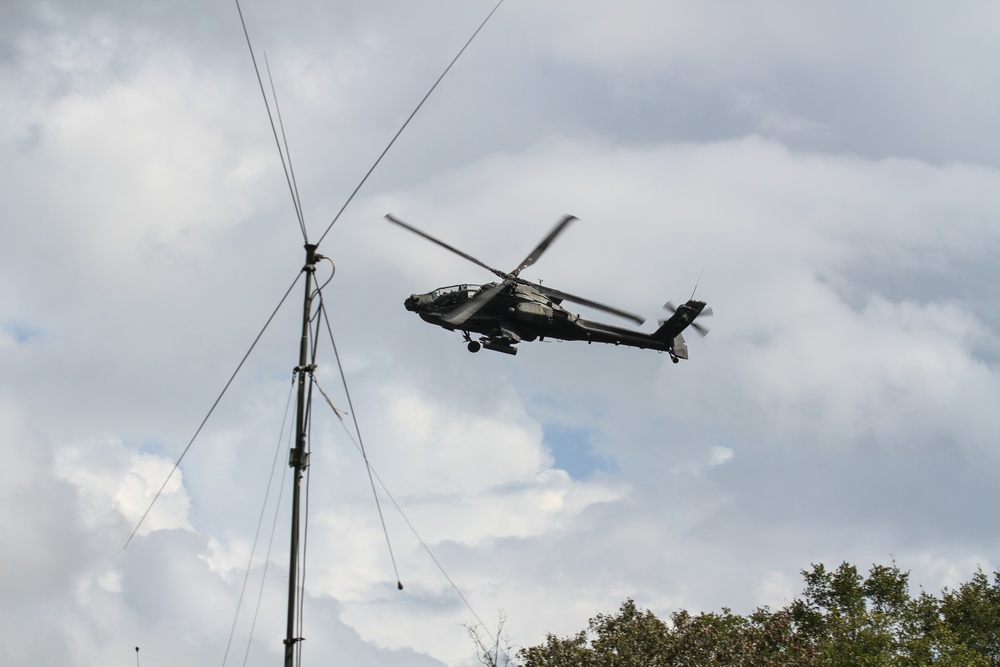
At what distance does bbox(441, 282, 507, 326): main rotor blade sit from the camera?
41.7 metres

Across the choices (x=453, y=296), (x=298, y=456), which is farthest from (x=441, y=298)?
(x=298, y=456)

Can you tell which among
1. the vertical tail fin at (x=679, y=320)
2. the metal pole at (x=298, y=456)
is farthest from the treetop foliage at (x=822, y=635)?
the metal pole at (x=298, y=456)

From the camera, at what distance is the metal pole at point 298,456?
14.5 m

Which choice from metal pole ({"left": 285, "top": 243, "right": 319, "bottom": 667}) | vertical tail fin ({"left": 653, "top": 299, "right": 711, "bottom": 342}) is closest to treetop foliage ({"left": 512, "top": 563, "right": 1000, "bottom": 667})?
vertical tail fin ({"left": 653, "top": 299, "right": 711, "bottom": 342})

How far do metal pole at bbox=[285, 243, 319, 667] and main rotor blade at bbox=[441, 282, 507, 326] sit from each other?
25.5m

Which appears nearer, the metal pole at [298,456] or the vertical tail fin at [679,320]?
the metal pole at [298,456]

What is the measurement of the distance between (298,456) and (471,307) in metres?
26.9

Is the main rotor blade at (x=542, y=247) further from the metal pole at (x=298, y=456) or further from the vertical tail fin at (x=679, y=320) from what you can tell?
the metal pole at (x=298, y=456)

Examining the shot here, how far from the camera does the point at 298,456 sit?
1515 centimetres

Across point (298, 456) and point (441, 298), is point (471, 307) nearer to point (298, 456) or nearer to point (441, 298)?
point (441, 298)

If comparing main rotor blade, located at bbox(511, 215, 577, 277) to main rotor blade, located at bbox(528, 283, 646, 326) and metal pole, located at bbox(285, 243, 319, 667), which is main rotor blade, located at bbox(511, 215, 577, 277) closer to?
main rotor blade, located at bbox(528, 283, 646, 326)

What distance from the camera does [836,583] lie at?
239 ft

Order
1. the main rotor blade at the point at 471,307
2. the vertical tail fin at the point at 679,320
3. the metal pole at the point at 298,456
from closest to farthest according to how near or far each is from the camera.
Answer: the metal pole at the point at 298,456
the main rotor blade at the point at 471,307
the vertical tail fin at the point at 679,320

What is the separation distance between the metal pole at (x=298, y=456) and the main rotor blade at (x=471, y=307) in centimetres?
2545
